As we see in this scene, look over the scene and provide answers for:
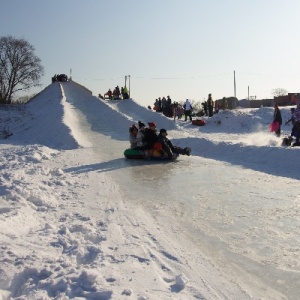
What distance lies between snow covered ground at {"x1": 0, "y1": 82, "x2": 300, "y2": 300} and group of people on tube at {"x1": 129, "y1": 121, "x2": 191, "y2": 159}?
511 millimetres

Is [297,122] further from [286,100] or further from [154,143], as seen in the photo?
[286,100]

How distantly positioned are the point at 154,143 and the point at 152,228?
7.14 metres

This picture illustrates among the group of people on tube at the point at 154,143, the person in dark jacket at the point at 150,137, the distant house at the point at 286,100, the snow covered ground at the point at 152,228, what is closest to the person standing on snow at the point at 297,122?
the snow covered ground at the point at 152,228

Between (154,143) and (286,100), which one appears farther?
(286,100)

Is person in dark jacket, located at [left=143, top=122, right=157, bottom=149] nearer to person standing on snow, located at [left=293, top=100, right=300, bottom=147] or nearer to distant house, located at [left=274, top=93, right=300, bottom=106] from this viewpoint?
person standing on snow, located at [left=293, top=100, right=300, bottom=147]

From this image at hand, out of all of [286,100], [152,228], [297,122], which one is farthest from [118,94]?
[152,228]

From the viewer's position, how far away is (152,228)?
5539mm

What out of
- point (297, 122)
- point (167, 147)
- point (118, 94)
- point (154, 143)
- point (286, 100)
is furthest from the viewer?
point (286, 100)

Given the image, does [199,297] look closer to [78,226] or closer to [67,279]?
[67,279]

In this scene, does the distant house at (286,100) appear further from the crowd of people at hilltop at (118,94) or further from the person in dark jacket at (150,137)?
the person in dark jacket at (150,137)

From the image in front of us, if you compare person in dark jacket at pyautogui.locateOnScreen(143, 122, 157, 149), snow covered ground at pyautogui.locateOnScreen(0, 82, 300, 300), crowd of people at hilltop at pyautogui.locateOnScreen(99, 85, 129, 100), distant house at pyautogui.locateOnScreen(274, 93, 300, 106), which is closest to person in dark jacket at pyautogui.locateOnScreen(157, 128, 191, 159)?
person in dark jacket at pyautogui.locateOnScreen(143, 122, 157, 149)

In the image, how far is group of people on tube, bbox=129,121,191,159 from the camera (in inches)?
487

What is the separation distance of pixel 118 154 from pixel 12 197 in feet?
25.5

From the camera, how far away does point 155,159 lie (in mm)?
12500
